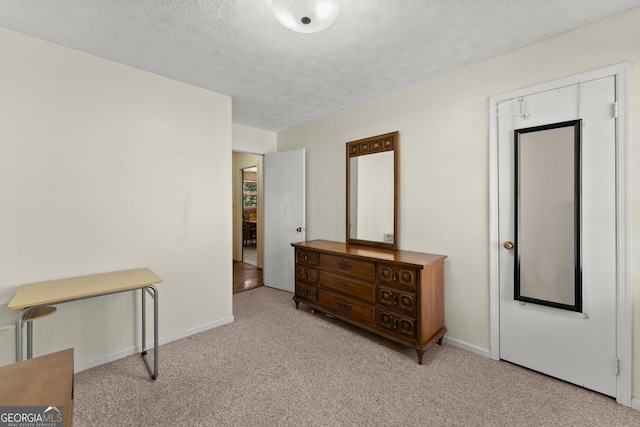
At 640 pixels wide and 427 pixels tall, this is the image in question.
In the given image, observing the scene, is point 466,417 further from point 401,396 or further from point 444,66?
point 444,66

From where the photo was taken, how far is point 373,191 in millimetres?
3229

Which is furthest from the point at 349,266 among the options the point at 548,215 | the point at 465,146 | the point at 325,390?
the point at 548,215

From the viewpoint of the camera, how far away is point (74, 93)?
220 cm

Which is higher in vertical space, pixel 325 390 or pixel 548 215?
pixel 548 215

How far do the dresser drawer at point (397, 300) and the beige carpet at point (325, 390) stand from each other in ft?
1.33

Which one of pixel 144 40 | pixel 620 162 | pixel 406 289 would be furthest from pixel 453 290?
pixel 144 40

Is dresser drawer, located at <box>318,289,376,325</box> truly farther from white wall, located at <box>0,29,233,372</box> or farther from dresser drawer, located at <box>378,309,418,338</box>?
white wall, located at <box>0,29,233,372</box>

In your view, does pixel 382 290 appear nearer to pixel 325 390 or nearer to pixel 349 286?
pixel 349 286

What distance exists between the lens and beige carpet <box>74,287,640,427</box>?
1718 millimetres

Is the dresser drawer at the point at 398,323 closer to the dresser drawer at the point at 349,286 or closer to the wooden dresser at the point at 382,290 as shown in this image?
the wooden dresser at the point at 382,290

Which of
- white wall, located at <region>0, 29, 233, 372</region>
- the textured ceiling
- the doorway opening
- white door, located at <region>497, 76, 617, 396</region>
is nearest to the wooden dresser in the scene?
white door, located at <region>497, 76, 617, 396</region>

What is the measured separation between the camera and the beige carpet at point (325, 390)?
1.72m

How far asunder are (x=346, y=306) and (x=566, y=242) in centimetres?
189

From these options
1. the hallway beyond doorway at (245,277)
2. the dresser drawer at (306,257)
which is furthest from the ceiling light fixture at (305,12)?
the hallway beyond doorway at (245,277)
